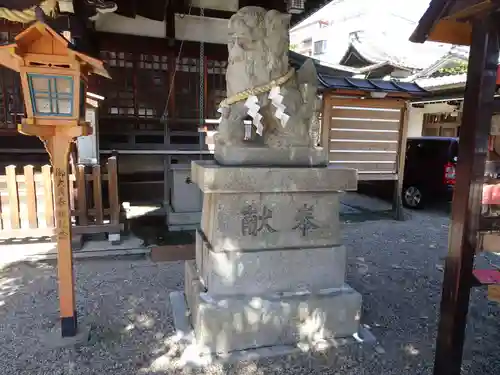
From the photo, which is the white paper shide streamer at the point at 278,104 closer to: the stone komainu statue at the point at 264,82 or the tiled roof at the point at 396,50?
the stone komainu statue at the point at 264,82

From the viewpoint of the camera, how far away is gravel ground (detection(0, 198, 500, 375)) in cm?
278

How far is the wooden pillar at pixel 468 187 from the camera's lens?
201 cm

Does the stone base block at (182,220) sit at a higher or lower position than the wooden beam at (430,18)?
lower

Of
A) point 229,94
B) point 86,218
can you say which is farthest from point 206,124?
point 229,94

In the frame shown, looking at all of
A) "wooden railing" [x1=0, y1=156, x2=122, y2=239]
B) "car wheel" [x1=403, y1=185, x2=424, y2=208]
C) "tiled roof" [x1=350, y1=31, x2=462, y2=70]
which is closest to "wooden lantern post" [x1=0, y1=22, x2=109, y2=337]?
"wooden railing" [x1=0, y1=156, x2=122, y2=239]

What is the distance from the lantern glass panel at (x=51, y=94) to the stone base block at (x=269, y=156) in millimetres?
1219

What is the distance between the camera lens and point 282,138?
123 inches

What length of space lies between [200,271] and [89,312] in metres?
1.20

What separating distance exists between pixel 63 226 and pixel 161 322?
4.09 feet

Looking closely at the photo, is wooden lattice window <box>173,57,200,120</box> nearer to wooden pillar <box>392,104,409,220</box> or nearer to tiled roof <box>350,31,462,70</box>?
wooden pillar <box>392,104,409,220</box>

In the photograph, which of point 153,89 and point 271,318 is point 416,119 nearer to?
point 153,89

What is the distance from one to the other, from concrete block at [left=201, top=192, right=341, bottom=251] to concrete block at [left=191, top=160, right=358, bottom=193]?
0.08 metres

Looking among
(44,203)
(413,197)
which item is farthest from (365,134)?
(44,203)

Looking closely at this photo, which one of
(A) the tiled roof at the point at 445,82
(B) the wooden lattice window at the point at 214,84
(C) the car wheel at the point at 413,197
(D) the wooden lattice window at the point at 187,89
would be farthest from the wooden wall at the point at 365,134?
(A) the tiled roof at the point at 445,82
